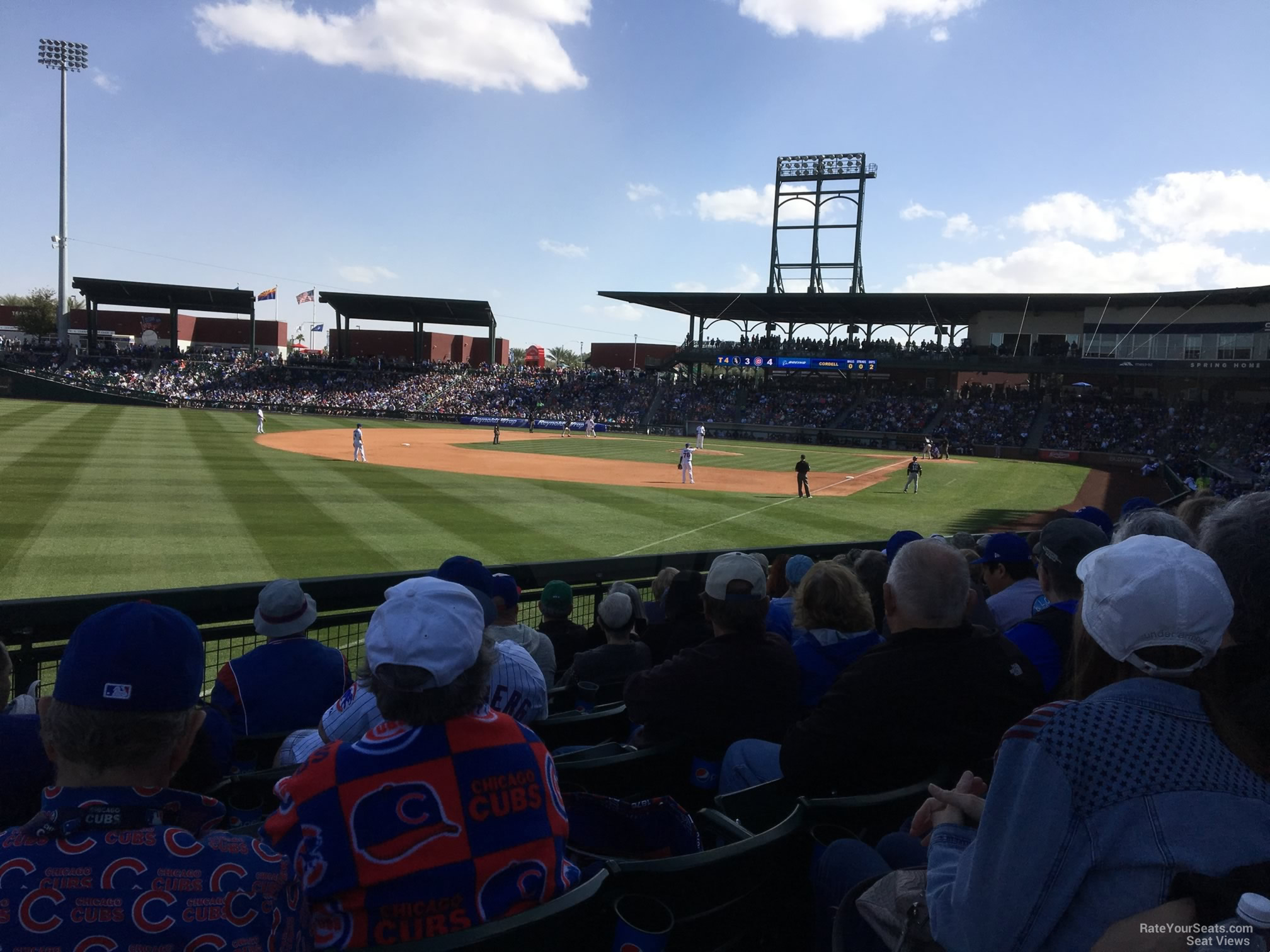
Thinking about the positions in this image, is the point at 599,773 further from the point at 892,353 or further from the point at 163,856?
the point at 892,353

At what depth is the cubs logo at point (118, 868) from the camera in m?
1.70

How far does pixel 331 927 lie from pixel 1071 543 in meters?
4.23

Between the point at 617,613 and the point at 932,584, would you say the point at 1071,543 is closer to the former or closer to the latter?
the point at 932,584

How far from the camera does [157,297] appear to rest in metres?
72.1

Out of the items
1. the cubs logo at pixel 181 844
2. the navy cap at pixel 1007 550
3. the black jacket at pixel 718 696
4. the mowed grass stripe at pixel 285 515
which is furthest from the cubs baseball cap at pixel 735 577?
the mowed grass stripe at pixel 285 515

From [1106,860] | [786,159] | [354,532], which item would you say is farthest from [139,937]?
[786,159]

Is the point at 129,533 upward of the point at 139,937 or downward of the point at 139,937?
downward

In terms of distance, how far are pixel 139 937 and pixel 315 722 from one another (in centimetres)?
242

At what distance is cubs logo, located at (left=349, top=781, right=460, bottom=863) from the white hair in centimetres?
211

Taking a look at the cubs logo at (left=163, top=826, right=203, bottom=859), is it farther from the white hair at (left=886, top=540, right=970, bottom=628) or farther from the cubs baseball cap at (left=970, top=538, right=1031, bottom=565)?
the cubs baseball cap at (left=970, top=538, right=1031, bottom=565)

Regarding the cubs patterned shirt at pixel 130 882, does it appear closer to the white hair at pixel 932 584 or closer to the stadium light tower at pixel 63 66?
the white hair at pixel 932 584

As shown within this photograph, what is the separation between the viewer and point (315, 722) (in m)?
4.04

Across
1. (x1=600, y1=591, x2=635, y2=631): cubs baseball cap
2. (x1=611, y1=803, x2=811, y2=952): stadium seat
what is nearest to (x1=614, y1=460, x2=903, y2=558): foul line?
(x1=600, y1=591, x2=635, y2=631): cubs baseball cap

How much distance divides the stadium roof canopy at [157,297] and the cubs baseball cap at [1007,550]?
257 ft
